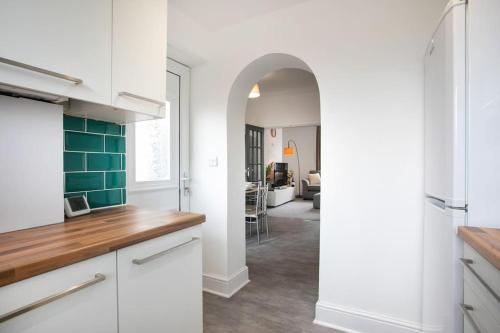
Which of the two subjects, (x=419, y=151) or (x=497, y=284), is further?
(x=419, y=151)

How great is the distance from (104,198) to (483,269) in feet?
6.39

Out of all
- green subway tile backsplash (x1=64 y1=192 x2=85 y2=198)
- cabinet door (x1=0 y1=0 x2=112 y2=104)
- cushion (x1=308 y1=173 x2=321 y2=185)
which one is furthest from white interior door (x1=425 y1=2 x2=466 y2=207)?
cushion (x1=308 y1=173 x2=321 y2=185)

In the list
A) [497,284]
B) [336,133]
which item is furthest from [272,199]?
[497,284]

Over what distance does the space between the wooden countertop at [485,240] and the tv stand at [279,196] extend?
6320 mm

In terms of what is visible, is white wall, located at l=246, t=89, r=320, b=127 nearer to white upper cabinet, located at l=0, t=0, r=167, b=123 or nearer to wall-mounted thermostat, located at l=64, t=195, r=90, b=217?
white upper cabinet, located at l=0, t=0, r=167, b=123

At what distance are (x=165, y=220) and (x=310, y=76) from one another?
4742 millimetres

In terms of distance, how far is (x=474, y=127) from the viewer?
1.10 meters

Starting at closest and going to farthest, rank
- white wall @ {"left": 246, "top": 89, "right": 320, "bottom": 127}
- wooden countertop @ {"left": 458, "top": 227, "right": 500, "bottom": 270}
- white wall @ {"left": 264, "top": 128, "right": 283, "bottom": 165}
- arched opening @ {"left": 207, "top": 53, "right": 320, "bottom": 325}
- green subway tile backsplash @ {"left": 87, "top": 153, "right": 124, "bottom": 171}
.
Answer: wooden countertop @ {"left": 458, "top": 227, "right": 500, "bottom": 270}, green subway tile backsplash @ {"left": 87, "top": 153, "right": 124, "bottom": 171}, arched opening @ {"left": 207, "top": 53, "right": 320, "bottom": 325}, white wall @ {"left": 246, "top": 89, "right": 320, "bottom": 127}, white wall @ {"left": 264, "top": 128, "right": 283, "bottom": 165}

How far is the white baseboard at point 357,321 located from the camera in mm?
1729

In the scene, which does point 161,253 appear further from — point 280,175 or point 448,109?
point 280,175

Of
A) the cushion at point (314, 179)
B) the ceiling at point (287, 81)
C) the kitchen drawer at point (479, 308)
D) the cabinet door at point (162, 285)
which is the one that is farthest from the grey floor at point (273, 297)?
the cushion at point (314, 179)

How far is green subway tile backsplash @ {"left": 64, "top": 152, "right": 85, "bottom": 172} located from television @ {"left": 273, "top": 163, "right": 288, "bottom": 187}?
7.05 meters

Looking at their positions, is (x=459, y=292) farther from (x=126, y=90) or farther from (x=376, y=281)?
(x=126, y=90)

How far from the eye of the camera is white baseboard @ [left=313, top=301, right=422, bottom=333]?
173cm
